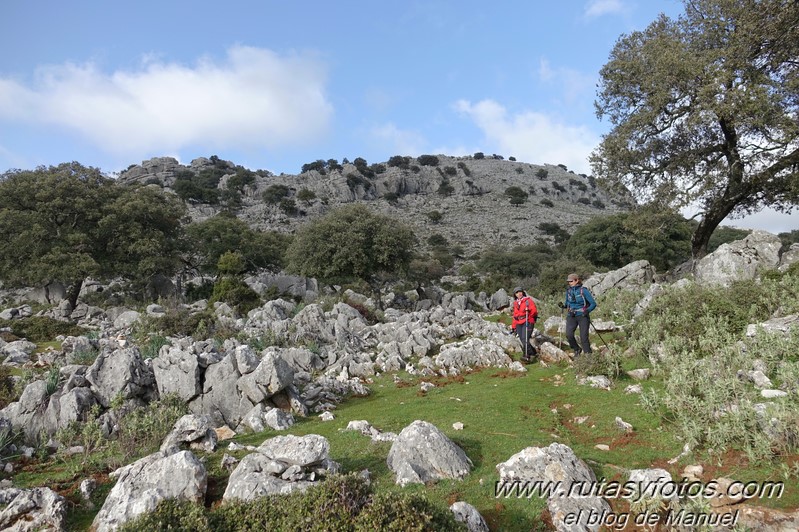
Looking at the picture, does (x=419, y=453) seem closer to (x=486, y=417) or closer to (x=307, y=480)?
(x=307, y=480)

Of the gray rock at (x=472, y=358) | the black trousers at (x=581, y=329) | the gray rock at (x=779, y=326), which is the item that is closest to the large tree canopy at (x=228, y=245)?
the gray rock at (x=472, y=358)

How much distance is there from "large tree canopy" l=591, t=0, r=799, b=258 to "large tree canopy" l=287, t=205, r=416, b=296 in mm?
14895

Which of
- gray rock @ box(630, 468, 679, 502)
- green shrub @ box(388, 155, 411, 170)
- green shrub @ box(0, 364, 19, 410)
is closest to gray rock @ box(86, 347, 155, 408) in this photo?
green shrub @ box(0, 364, 19, 410)

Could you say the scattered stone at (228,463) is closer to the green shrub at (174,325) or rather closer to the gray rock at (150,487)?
the gray rock at (150,487)

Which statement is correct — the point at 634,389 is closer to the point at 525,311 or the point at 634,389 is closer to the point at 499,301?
the point at 525,311

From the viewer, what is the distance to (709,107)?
66.5ft

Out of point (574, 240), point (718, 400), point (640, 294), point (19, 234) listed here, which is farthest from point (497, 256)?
point (718, 400)

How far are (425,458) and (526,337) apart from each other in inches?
352

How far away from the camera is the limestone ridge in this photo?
86.6 m

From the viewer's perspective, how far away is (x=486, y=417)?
9.50 meters

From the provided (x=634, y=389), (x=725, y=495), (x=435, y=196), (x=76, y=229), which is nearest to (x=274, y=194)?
(x=435, y=196)

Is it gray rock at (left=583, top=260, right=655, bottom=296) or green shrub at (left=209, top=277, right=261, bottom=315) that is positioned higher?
gray rock at (left=583, top=260, right=655, bottom=296)

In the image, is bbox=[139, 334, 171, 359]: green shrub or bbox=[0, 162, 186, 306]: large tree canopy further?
bbox=[0, 162, 186, 306]: large tree canopy

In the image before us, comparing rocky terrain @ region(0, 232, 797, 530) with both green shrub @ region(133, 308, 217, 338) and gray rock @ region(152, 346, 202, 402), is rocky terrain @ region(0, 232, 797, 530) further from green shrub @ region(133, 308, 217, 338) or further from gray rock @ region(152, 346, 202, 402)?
green shrub @ region(133, 308, 217, 338)
